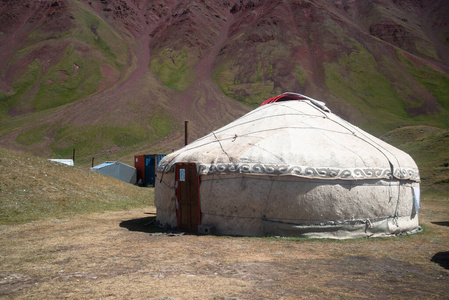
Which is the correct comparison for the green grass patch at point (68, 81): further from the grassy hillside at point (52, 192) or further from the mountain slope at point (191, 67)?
the grassy hillside at point (52, 192)

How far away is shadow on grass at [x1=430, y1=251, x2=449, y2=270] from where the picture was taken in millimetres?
5031

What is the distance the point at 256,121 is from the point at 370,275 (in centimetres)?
464

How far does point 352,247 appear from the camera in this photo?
19.8ft

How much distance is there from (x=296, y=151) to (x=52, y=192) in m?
8.87

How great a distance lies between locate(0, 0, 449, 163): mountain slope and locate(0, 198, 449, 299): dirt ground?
30.4 metres

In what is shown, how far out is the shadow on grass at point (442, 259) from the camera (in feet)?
16.5

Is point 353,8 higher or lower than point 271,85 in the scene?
higher

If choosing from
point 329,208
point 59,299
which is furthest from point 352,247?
point 59,299

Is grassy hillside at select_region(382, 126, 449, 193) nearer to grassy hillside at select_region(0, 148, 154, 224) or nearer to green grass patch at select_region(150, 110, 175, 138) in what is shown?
grassy hillside at select_region(0, 148, 154, 224)

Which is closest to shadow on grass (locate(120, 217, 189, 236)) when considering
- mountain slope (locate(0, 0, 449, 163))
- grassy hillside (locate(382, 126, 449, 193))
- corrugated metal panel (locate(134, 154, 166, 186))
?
corrugated metal panel (locate(134, 154, 166, 186))

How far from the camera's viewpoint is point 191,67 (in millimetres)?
55844

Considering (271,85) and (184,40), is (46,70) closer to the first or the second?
(184,40)

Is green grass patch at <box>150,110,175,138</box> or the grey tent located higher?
green grass patch at <box>150,110,175,138</box>

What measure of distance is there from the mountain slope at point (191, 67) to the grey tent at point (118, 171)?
45.0 ft
